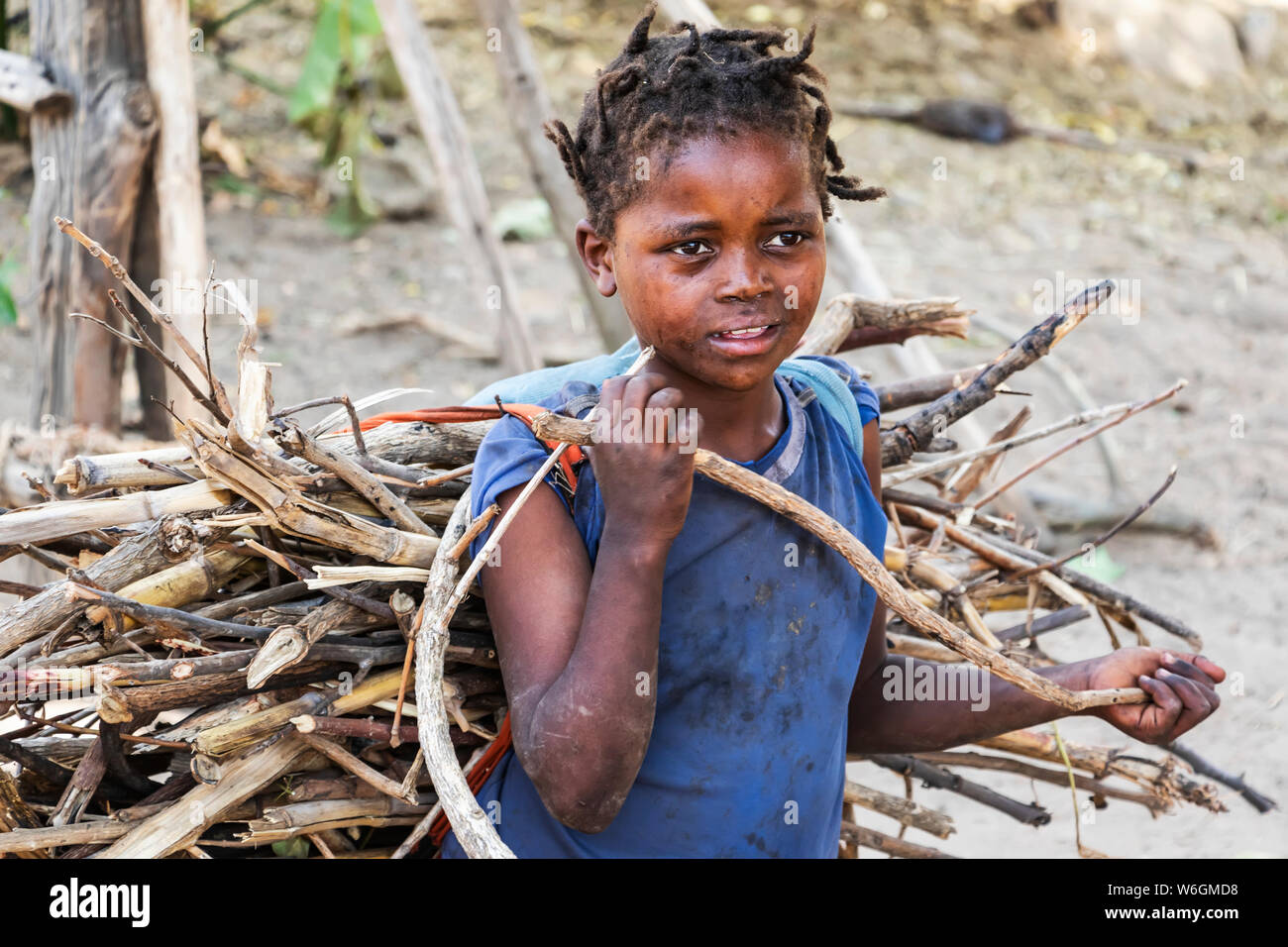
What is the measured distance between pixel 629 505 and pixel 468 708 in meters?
0.49

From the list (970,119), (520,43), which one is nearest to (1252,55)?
(970,119)

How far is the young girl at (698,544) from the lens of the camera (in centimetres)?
136

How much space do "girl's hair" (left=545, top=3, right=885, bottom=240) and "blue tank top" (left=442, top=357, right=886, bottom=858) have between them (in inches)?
11.2

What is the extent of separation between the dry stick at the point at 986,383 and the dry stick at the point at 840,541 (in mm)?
→ 547

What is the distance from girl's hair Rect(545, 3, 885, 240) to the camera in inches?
56.1

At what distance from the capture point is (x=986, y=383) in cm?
196

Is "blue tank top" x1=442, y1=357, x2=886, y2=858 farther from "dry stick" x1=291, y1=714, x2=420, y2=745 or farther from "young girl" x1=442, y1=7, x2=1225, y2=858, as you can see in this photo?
"dry stick" x1=291, y1=714, x2=420, y2=745

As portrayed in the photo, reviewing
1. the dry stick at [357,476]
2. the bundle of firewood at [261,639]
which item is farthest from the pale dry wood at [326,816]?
the dry stick at [357,476]

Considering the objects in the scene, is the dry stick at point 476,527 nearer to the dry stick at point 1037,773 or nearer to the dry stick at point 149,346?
the dry stick at point 149,346

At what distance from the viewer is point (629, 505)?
4.43ft

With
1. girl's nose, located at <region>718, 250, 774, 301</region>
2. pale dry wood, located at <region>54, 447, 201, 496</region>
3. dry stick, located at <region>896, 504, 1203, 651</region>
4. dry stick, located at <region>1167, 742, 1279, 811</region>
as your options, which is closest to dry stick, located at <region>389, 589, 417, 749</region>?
pale dry wood, located at <region>54, 447, 201, 496</region>

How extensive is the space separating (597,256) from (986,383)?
0.74 m

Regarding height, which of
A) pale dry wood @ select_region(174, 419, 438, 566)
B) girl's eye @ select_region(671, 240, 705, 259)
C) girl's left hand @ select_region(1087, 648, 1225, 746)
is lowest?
girl's left hand @ select_region(1087, 648, 1225, 746)
